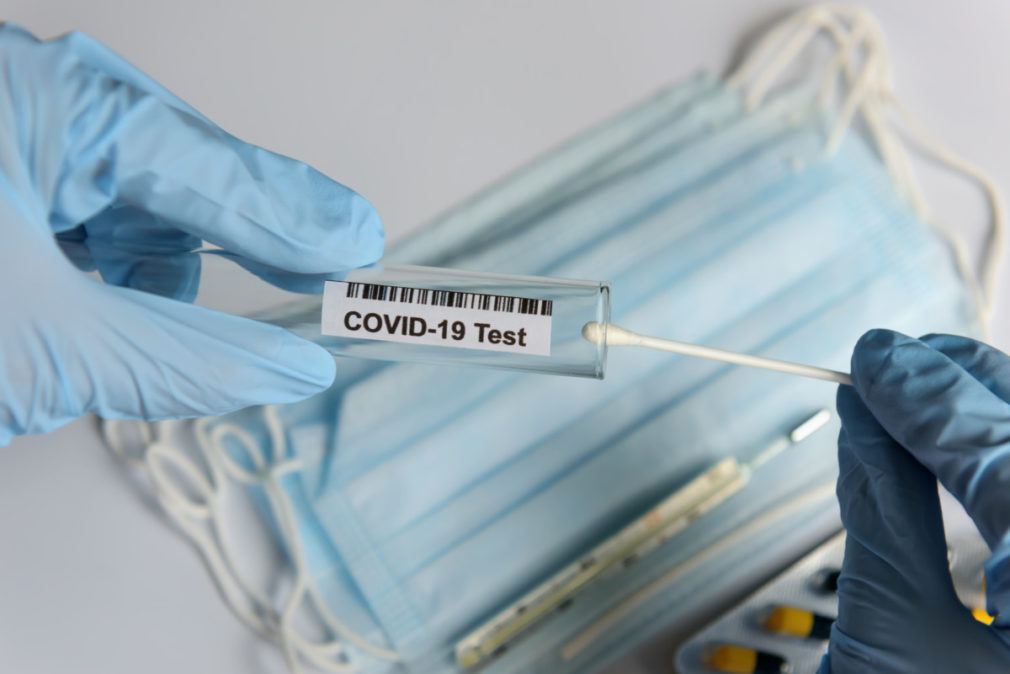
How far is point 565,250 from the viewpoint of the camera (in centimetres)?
110

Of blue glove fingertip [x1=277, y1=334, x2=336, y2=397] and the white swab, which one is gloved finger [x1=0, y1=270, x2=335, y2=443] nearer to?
blue glove fingertip [x1=277, y1=334, x2=336, y2=397]

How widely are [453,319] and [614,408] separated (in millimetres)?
430

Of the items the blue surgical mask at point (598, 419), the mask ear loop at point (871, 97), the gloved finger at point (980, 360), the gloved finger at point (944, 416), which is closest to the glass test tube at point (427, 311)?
the blue surgical mask at point (598, 419)

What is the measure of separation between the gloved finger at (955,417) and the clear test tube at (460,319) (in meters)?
0.34

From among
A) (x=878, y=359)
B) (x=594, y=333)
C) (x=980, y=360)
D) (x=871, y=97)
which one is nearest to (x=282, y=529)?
(x=594, y=333)

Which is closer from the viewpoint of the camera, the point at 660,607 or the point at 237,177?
the point at 237,177

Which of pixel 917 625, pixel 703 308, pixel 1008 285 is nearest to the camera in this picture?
pixel 917 625

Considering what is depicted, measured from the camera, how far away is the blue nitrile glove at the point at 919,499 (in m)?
0.73

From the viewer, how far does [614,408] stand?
3.52ft

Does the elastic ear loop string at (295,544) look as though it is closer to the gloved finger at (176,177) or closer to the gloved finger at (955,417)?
the gloved finger at (176,177)

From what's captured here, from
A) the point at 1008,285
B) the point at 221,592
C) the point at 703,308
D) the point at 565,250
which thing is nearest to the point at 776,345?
the point at 703,308

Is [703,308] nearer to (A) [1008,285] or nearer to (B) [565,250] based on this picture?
(B) [565,250]

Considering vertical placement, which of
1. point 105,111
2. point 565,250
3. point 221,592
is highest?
point 105,111

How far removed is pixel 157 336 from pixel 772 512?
3.05ft
